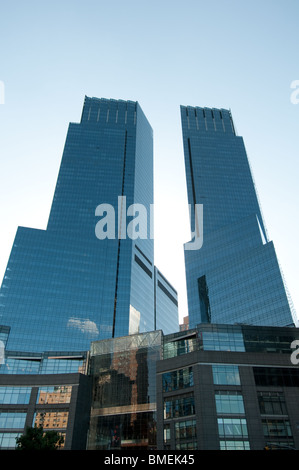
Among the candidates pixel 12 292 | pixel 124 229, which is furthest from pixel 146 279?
pixel 12 292

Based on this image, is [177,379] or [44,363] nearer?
[177,379]

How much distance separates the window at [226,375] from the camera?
206 feet

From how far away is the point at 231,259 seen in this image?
15262cm

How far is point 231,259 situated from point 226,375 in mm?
92584

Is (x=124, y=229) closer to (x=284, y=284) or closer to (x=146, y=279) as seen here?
(x=146, y=279)

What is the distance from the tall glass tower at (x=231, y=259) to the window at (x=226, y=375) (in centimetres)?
6294

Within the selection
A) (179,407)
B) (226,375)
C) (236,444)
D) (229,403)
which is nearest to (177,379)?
(179,407)

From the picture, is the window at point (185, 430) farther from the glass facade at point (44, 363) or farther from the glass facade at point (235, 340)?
the glass facade at point (44, 363)

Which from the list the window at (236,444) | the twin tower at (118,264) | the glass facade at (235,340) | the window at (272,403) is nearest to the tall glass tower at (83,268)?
the twin tower at (118,264)

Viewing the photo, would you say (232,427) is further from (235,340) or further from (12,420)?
(12,420)

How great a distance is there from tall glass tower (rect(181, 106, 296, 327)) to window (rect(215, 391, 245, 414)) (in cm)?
6520

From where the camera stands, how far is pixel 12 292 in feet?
488

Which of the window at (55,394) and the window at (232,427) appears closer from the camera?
the window at (232,427)

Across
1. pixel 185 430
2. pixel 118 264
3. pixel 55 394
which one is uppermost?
pixel 118 264
